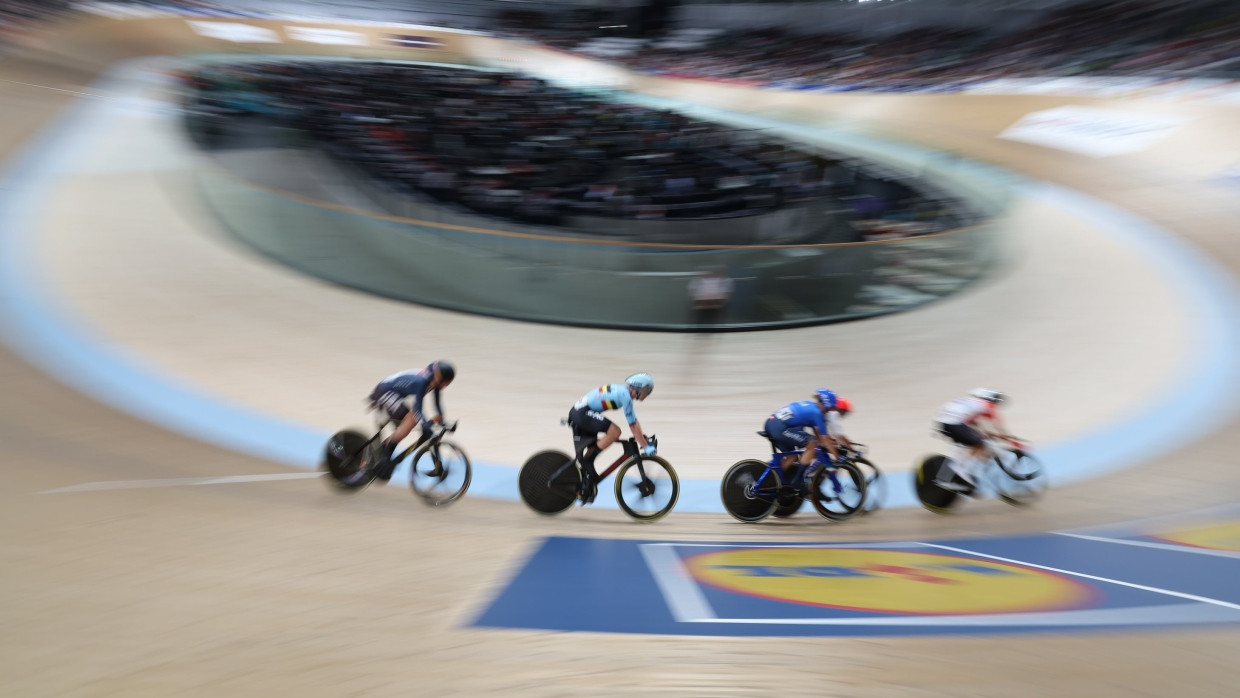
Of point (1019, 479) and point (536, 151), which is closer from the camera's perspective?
point (1019, 479)

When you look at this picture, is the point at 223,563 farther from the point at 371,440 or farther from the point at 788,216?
the point at 788,216

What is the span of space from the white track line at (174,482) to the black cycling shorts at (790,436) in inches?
116

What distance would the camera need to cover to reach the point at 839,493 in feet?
16.9

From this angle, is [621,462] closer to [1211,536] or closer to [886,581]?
[886,581]

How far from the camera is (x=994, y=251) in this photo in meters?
10.6

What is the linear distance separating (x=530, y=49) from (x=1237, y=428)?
28.4m

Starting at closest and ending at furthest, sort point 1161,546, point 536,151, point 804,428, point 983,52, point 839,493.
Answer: point 1161,546, point 804,428, point 839,493, point 536,151, point 983,52

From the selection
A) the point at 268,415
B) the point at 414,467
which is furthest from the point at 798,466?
the point at 268,415

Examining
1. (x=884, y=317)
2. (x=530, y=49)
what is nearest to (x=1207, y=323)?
(x=884, y=317)

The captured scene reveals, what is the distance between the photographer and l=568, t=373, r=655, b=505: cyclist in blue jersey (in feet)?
15.7

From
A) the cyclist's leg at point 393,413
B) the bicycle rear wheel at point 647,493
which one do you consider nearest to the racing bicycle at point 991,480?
the bicycle rear wheel at point 647,493

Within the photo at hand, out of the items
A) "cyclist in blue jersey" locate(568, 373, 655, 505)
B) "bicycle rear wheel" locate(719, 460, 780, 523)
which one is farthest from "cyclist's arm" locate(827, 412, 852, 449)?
"cyclist in blue jersey" locate(568, 373, 655, 505)

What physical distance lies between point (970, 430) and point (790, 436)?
116 centimetres

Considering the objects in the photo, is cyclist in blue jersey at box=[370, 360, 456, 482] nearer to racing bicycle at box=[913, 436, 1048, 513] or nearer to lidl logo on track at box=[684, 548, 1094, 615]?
lidl logo on track at box=[684, 548, 1094, 615]
